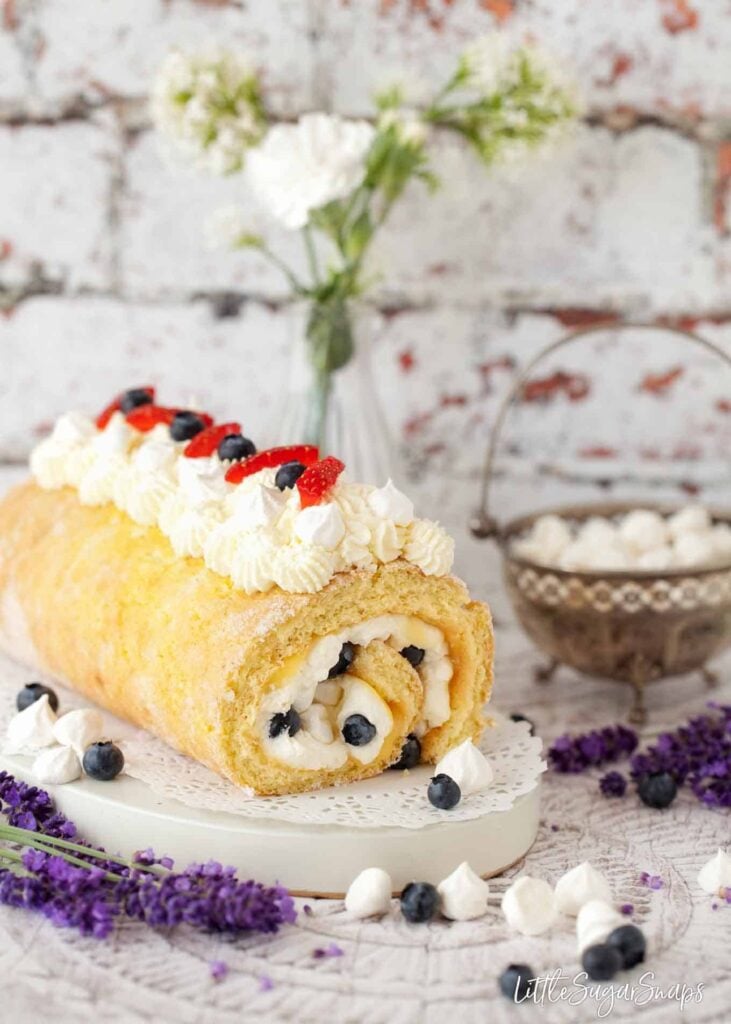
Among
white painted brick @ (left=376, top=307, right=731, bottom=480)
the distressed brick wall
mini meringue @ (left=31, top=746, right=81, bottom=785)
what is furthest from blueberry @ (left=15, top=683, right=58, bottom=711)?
white painted brick @ (left=376, top=307, right=731, bottom=480)

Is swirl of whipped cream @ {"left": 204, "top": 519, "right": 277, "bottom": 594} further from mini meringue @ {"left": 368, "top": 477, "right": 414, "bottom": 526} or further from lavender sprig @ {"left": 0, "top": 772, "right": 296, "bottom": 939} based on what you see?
lavender sprig @ {"left": 0, "top": 772, "right": 296, "bottom": 939}

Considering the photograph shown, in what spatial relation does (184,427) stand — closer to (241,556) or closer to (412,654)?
(241,556)

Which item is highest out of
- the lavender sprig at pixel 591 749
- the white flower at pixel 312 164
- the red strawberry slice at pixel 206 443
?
the white flower at pixel 312 164

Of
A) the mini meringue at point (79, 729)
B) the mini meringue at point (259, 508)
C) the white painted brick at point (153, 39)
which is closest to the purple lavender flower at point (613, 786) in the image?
the mini meringue at point (259, 508)

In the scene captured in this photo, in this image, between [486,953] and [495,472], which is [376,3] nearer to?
[495,472]

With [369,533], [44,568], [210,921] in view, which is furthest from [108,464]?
[210,921]

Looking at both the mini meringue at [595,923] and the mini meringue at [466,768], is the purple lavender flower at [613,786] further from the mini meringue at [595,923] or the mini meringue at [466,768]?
the mini meringue at [595,923]

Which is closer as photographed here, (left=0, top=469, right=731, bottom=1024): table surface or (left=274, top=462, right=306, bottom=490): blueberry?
(left=0, top=469, right=731, bottom=1024): table surface

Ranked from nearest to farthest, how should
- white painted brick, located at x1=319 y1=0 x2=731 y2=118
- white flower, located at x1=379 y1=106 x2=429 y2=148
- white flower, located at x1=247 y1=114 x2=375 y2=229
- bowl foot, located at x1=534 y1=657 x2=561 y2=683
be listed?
white flower, located at x1=247 y1=114 x2=375 y2=229
white flower, located at x1=379 y1=106 x2=429 y2=148
bowl foot, located at x1=534 y1=657 x2=561 y2=683
white painted brick, located at x1=319 y1=0 x2=731 y2=118
